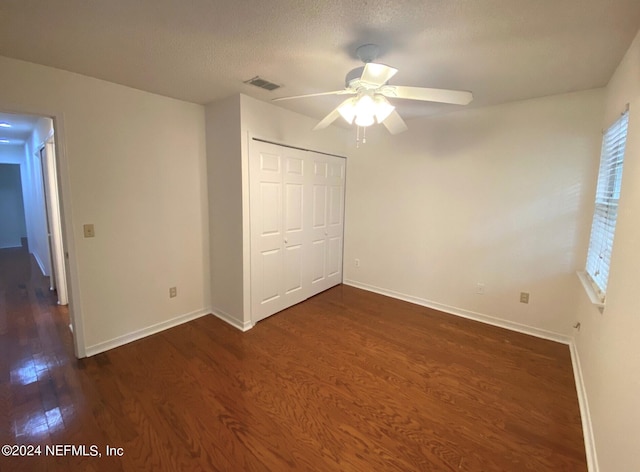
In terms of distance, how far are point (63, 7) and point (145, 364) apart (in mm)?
2396

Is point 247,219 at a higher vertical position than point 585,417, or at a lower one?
higher

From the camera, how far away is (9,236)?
273 inches

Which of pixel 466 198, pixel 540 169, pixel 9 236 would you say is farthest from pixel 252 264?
pixel 9 236

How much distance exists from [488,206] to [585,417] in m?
1.93

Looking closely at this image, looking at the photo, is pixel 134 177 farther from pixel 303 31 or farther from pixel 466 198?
pixel 466 198

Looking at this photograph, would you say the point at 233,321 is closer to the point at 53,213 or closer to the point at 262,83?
the point at 262,83

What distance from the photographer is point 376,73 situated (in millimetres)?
1495

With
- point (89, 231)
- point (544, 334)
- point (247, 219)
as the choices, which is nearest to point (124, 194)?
point (89, 231)

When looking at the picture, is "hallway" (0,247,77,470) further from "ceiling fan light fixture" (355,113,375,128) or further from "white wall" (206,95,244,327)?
"ceiling fan light fixture" (355,113,375,128)

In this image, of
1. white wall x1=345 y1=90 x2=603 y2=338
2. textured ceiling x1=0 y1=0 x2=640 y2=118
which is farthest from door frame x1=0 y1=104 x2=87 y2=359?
white wall x1=345 y1=90 x2=603 y2=338

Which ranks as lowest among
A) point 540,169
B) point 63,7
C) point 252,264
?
point 252,264

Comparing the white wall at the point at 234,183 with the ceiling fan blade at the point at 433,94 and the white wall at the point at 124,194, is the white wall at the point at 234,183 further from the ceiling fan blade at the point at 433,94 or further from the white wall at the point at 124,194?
the ceiling fan blade at the point at 433,94

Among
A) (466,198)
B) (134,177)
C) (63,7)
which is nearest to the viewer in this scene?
(63,7)

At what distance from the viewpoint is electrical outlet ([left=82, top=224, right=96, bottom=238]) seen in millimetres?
2354
